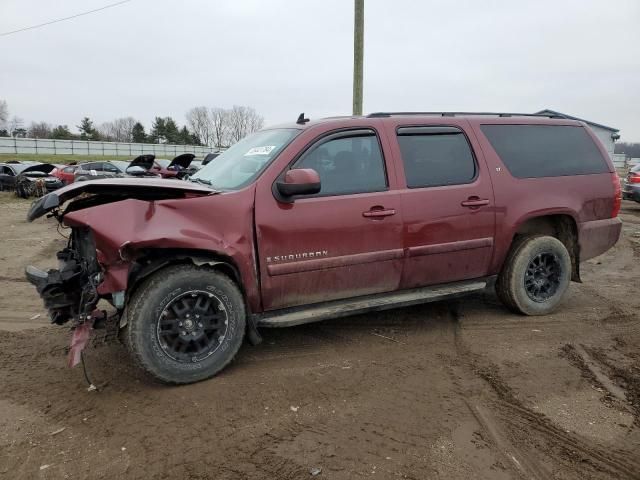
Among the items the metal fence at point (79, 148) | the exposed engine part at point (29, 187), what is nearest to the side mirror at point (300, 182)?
the exposed engine part at point (29, 187)

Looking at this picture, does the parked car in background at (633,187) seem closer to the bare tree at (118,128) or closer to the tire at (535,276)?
the tire at (535,276)

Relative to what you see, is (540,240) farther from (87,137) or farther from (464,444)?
(87,137)

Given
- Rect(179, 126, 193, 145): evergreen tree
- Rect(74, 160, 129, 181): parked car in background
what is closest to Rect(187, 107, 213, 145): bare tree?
Rect(179, 126, 193, 145): evergreen tree

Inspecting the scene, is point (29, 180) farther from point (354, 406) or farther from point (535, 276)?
point (354, 406)

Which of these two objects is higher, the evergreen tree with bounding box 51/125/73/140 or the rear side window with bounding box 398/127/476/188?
the evergreen tree with bounding box 51/125/73/140

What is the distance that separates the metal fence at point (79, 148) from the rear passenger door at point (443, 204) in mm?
55327

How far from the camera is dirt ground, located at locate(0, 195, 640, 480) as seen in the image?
8.55 ft

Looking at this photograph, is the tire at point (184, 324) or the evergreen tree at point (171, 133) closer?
the tire at point (184, 324)

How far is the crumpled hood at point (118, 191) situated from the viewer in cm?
322

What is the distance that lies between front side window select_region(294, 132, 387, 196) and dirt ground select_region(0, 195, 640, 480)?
1.36 metres

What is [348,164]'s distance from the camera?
13.2 feet

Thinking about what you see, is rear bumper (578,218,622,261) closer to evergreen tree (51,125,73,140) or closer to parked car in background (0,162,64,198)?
parked car in background (0,162,64,198)

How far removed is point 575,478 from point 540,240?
2.77 metres

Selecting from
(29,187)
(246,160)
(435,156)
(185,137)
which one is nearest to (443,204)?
(435,156)
